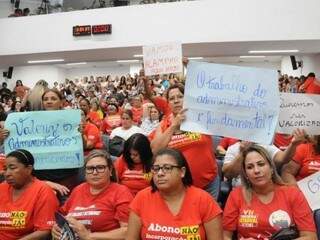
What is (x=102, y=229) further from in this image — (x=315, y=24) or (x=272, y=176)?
(x=315, y=24)

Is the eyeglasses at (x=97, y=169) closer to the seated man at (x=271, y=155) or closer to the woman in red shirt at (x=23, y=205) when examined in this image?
the woman in red shirt at (x=23, y=205)

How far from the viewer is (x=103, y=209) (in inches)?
118

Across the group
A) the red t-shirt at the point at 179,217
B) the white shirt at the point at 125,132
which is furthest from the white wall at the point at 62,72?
the red t-shirt at the point at 179,217

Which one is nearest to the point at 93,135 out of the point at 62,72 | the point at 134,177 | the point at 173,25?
the point at 134,177

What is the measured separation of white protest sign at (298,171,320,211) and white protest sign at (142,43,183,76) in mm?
1785

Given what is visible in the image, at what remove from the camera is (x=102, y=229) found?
9.81ft

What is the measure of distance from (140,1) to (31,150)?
10.3 m

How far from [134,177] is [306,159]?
1.32 metres

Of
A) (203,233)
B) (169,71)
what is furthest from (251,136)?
(169,71)

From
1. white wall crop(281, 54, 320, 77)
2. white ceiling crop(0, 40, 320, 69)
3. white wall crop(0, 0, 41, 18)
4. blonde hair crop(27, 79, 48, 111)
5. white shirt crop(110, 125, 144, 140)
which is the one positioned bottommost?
white shirt crop(110, 125, 144, 140)

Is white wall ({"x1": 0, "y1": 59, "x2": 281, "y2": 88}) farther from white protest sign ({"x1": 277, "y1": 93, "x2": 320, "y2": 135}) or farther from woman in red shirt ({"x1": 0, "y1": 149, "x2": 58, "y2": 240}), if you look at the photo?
woman in red shirt ({"x1": 0, "y1": 149, "x2": 58, "y2": 240})

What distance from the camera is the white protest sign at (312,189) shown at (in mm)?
3000

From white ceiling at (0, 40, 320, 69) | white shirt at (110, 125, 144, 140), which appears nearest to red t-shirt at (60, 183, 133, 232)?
white shirt at (110, 125, 144, 140)

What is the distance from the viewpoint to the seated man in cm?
320
